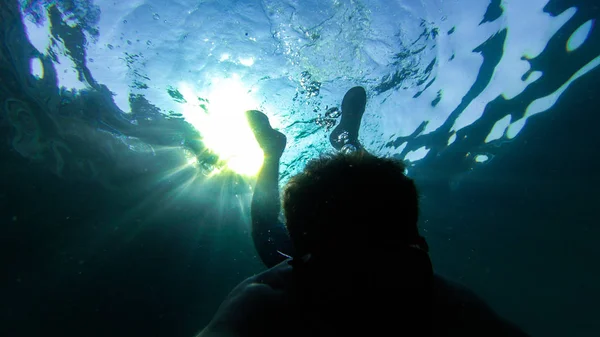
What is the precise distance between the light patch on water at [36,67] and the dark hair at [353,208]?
32.6 ft

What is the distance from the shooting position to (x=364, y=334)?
48.3 inches

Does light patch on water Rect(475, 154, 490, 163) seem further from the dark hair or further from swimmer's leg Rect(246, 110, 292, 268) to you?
the dark hair

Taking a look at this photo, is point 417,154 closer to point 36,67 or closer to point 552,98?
point 552,98

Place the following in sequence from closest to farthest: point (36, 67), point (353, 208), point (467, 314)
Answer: point (353, 208) → point (467, 314) → point (36, 67)

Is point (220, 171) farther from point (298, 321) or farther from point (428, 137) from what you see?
point (298, 321)

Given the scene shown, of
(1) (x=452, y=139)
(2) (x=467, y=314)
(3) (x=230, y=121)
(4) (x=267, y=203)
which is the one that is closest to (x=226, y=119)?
(3) (x=230, y=121)

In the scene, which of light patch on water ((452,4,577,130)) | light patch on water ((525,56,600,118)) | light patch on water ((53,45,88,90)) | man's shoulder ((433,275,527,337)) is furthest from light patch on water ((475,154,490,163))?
light patch on water ((53,45,88,90))

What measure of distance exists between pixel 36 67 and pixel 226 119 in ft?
17.9

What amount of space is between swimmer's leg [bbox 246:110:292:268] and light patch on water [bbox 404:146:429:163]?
7.88 meters

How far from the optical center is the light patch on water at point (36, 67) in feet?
25.0

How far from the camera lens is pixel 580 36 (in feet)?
27.5

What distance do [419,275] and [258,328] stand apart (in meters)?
0.96

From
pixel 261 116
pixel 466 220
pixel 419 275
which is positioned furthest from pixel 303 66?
pixel 466 220

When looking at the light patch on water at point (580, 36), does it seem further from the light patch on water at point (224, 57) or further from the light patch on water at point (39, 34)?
the light patch on water at point (39, 34)
